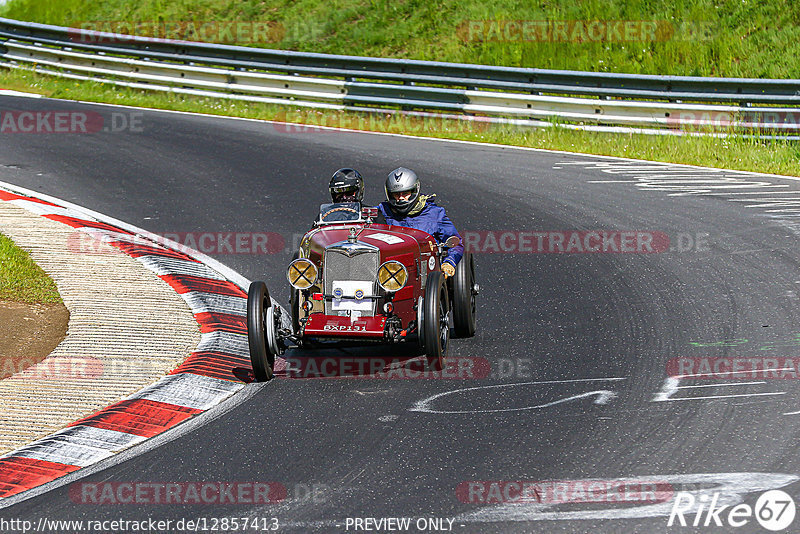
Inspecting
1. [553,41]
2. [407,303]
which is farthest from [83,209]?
[553,41]

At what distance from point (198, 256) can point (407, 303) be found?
145 inches

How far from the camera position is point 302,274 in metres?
7.84

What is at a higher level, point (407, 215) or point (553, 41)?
point (553, 41)

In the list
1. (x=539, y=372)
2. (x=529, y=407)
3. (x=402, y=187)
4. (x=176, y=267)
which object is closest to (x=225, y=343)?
(x=402, y=187)

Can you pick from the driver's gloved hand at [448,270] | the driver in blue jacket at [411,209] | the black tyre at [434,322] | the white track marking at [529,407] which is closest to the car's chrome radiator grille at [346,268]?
the black tyre at [434,322]

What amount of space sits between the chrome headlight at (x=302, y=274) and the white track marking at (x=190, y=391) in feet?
2.93

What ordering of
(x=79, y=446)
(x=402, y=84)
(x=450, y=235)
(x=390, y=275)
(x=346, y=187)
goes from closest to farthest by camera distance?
(x=79, y=446) < (x=390, y=275) < (x=346, y=187) < (x=450, y=235) < (x=402, y=84)

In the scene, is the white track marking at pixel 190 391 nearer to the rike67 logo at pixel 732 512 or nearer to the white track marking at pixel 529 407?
the white track marking at pixel 529 407

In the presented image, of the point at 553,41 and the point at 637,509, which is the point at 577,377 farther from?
the point at 553,41

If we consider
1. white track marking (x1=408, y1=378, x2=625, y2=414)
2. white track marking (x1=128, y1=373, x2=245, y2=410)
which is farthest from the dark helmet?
white track marking (x1=408, y1=378, x2=625, y2=414)

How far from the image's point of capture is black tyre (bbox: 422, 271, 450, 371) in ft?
24.5

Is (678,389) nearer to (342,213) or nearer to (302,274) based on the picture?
(302,274)

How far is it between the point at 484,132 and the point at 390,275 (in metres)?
10.7

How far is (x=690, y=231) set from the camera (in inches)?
454
